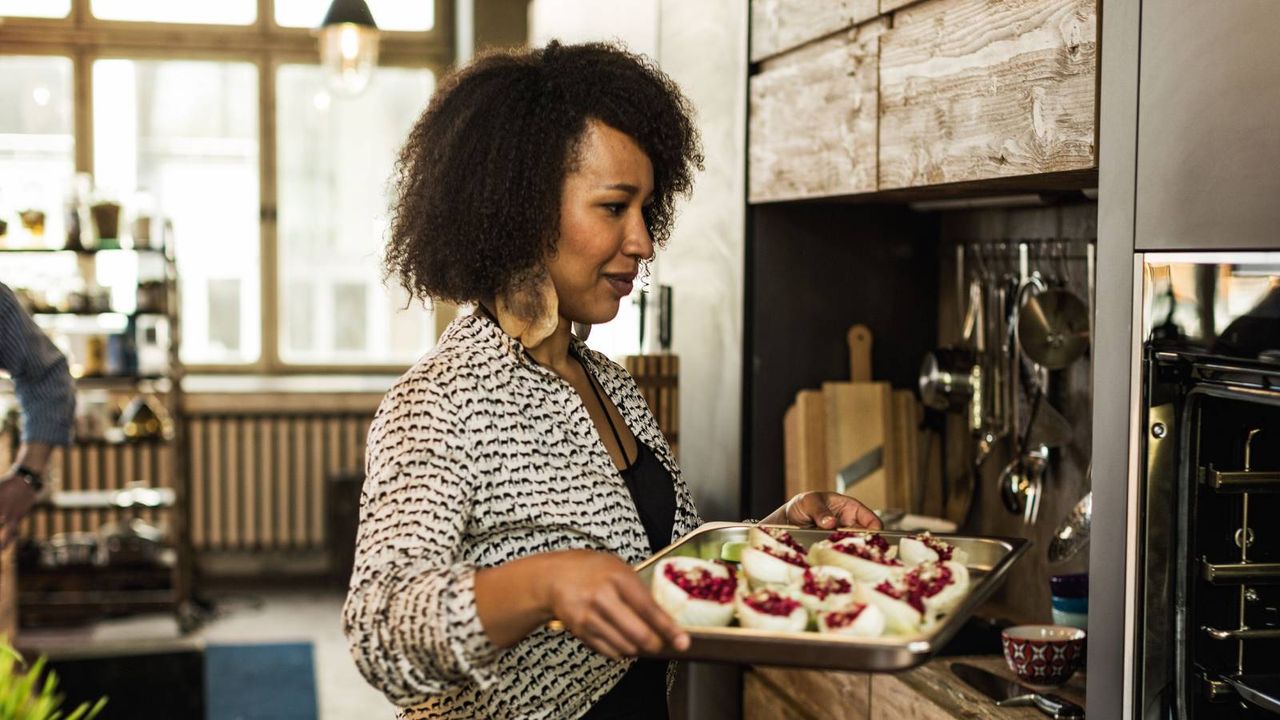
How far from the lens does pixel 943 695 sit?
2068 mm

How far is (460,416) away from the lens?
4.43 feet

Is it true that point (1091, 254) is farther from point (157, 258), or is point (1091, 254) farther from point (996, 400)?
point (157, 258)

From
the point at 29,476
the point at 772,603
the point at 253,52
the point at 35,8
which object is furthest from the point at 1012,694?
the point at 35,8

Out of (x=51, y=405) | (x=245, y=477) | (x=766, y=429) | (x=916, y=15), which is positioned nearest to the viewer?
(x=916, y=15)

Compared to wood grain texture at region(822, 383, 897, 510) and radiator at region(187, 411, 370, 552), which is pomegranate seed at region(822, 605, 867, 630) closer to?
wood grain texture at region(822, 383, 897, 510)

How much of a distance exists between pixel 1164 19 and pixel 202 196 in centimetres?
Result: 573

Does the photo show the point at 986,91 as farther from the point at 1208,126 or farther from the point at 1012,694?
the point at 1012,694

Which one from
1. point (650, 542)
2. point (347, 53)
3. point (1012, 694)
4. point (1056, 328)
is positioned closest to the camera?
point (650, 542)

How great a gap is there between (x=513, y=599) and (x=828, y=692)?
1366 mm

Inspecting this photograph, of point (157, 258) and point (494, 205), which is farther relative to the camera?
point (157, 258)

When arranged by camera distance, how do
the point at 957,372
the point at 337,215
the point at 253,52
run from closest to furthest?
the point at 957,372
the point at 253,52
the point at 337,215

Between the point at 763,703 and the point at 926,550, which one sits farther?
the point at 763,703

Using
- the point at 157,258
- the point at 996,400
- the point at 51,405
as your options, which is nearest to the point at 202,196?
the point at 157,258

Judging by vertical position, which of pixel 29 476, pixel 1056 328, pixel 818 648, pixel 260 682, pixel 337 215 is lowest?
pixel 260 682
